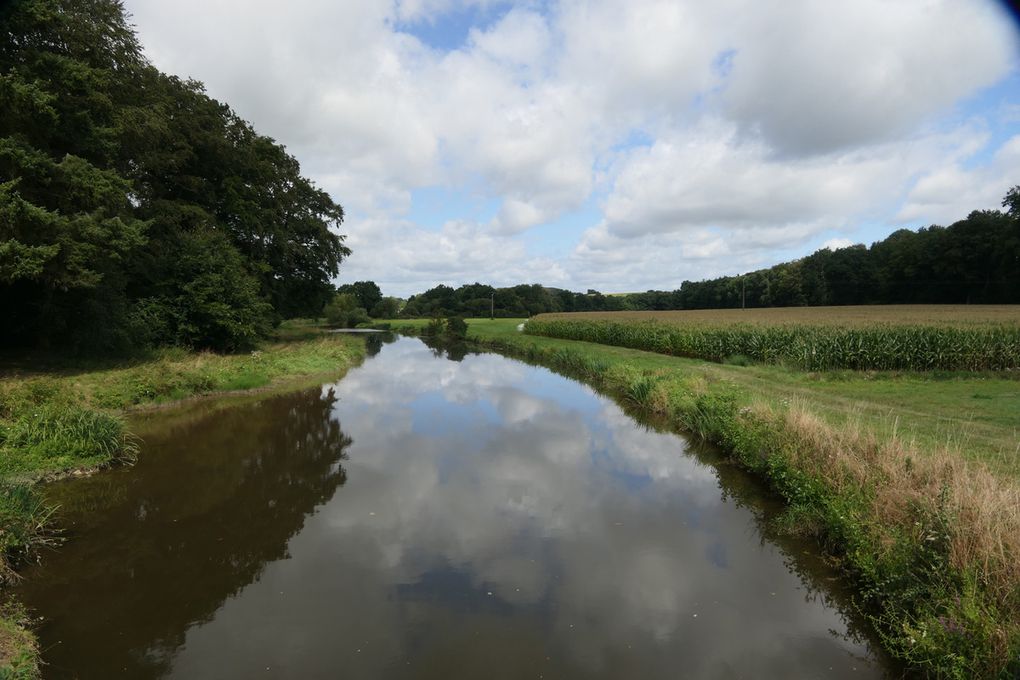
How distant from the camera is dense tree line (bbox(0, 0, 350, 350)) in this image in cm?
1391

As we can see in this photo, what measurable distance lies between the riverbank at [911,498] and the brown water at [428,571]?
0.52 metres

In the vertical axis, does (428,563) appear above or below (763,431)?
below

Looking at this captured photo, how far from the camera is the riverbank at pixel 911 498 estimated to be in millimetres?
4273

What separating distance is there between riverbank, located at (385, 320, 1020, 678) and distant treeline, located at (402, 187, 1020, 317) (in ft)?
152

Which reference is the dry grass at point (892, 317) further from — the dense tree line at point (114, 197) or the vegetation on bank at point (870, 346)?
the dense tree line at point (114, 197)

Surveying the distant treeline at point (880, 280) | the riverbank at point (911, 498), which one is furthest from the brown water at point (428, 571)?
the distant treeline at point (880, 280)

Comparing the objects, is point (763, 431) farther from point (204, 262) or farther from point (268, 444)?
point (204, 262)

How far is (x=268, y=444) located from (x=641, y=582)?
945cm

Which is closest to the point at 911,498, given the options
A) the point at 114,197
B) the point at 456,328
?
the point at 114,197

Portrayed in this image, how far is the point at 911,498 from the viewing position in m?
5.71

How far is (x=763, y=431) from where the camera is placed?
9664mm

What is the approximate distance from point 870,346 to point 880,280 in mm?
52049

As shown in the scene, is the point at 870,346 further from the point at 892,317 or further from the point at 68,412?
the point at 68,412

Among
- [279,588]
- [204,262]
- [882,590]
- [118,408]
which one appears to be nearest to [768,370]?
[882,590]
